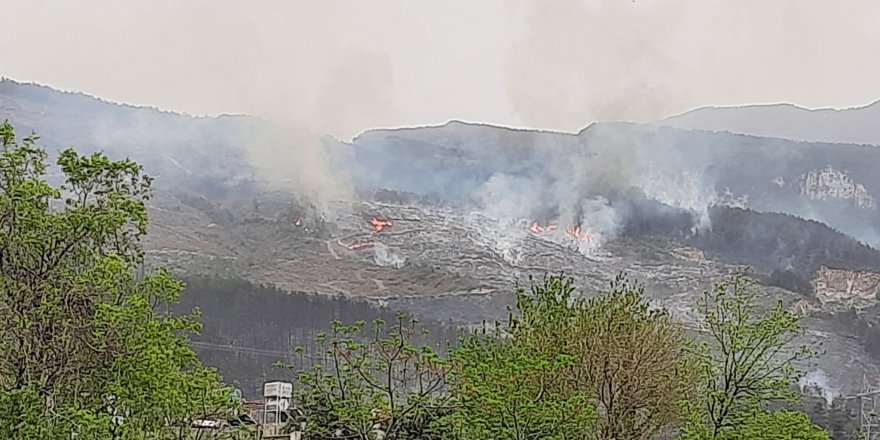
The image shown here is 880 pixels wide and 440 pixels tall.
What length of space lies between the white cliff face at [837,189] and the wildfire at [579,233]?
21.5 metres

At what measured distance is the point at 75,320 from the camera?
33.2 ft

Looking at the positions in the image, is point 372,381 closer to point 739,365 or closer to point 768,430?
point 768,430

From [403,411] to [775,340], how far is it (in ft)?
19.6

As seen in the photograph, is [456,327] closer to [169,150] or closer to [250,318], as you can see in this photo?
[250,318]

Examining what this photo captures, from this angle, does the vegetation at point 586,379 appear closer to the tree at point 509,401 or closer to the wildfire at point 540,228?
the tree at point 509,401

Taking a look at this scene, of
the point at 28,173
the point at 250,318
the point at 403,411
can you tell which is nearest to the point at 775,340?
the point at 403,411

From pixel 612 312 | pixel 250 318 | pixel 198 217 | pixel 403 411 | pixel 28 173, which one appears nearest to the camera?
pixel 28 173

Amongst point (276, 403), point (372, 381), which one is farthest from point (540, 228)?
point (372, 381)

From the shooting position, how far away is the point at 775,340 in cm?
1492

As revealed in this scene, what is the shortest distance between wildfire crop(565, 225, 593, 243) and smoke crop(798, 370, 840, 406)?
819 inches

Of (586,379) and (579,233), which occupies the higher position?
(579,233)

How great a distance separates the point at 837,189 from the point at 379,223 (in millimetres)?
40333

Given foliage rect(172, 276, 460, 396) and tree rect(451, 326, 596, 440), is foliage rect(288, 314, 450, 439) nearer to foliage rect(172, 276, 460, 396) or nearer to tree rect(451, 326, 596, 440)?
tree rect(451, 326, 596, 440)

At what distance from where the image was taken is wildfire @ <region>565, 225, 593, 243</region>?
7581 cm
